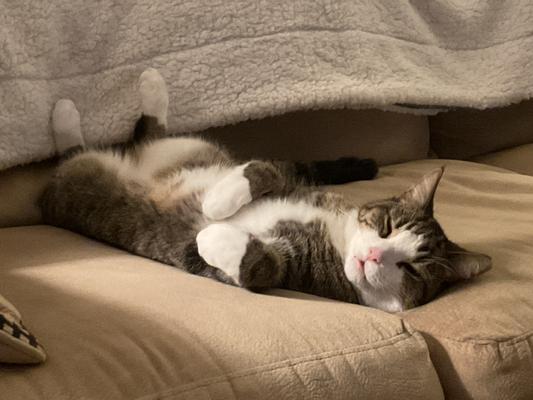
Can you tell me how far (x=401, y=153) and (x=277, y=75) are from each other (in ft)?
1.60

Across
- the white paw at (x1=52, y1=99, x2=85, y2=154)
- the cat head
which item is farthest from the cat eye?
the white paw at (x1=52, y1=99, x2=85, y2=154)

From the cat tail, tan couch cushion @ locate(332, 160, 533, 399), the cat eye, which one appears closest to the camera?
tan couch cushion @ locate(332, 160, 533, 399)

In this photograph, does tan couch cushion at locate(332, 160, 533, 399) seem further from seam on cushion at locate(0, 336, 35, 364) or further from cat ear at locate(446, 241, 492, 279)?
seam on cushion at locate(0, 336, 35, 364)

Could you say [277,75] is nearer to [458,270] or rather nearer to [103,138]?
[103,138]

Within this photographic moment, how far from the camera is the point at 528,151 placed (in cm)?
235

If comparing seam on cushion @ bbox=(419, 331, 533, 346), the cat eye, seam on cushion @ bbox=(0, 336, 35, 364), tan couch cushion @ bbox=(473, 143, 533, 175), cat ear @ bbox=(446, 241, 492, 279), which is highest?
seam on cushion @ bbox=(0, 336, 35, 364)

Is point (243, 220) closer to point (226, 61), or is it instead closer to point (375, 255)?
point (375, 255)

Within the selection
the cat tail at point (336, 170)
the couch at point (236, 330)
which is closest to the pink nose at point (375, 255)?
the couch at point (236, 330)

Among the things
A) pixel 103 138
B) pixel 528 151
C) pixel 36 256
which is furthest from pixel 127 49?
pixel 528 151

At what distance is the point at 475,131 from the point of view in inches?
92.6

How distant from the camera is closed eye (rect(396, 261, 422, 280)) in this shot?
1.38 m

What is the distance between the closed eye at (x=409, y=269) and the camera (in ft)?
4.51

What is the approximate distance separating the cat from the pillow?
17.2 inches

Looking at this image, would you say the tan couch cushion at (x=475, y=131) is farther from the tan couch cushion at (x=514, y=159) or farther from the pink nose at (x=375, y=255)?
the pink nose at (x=375, y=255)
